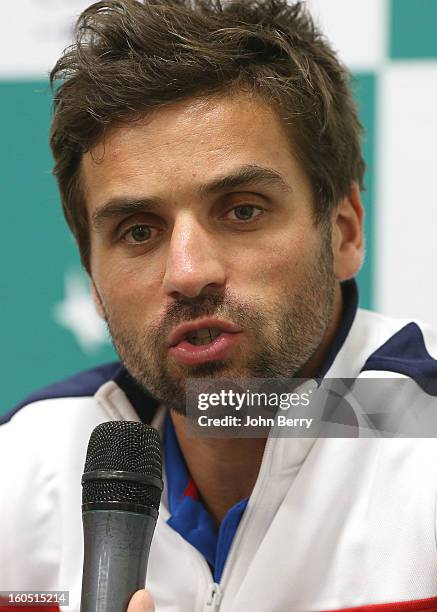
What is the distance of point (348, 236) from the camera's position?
1.26 metres

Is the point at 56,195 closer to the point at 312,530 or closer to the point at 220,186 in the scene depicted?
the point at 220,186

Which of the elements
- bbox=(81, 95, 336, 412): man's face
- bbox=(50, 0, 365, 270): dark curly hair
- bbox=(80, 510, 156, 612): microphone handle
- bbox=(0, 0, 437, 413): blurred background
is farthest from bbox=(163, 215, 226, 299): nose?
bbox=(0, 0, 437, 413): blurred background

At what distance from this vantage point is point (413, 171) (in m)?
1.49

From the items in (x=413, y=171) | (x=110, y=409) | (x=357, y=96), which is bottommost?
(x=110, y=409)

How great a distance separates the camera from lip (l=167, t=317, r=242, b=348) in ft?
3.22

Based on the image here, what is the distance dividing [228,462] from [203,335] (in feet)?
0.94

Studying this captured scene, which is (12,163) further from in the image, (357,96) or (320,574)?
(320,574)

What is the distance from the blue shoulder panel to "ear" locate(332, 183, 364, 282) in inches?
5.3

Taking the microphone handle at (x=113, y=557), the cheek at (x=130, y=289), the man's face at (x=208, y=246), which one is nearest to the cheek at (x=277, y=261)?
the man's face at (x=208, y=246)

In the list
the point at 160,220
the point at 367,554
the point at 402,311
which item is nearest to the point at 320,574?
the point at 367,554

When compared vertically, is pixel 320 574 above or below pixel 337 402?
below

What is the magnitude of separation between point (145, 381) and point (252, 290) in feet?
0.65

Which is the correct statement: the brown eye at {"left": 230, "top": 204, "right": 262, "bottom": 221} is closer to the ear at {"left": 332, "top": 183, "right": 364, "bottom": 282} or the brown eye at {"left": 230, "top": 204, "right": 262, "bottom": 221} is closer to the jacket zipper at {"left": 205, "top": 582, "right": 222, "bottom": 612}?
the ear at {"left": 332, "top": 183, "right": 364, "bottom": 282}

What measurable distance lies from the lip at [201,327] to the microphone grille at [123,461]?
166mm
